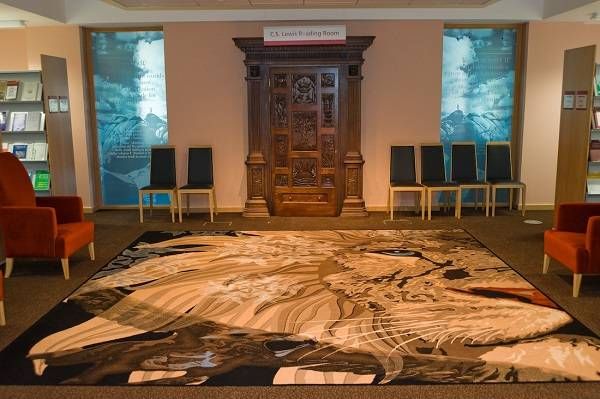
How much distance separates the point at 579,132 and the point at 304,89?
3.72 meters

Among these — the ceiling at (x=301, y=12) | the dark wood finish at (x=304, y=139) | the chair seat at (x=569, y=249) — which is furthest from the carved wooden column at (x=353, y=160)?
the chair seat at (x=569, y=249)

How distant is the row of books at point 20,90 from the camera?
7484mm

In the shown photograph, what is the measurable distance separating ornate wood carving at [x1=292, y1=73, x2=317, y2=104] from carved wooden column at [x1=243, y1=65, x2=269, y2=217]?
0.47 m

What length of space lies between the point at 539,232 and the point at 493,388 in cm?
448

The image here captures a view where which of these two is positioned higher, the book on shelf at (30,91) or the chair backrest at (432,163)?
the book on shelf at (30,91)

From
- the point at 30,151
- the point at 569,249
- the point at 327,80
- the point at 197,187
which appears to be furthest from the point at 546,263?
the point at 30,151

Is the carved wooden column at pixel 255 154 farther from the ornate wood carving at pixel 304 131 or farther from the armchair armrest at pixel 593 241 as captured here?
the armchair armrest at pixel 593 241

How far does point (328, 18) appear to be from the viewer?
27.4 feet

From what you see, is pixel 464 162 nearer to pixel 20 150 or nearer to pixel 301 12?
pixel 301 12

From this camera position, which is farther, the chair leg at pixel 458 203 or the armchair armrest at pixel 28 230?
the chair leg at pixel 458 203

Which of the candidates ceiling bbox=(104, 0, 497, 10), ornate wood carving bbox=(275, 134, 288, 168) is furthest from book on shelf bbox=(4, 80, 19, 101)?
ornate wood carving bbox=(275, 134, 288, 168)

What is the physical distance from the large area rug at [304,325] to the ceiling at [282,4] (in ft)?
11.9

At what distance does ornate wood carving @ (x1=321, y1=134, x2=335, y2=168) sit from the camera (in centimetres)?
841

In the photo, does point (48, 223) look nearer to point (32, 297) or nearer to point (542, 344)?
point (32, 297)
